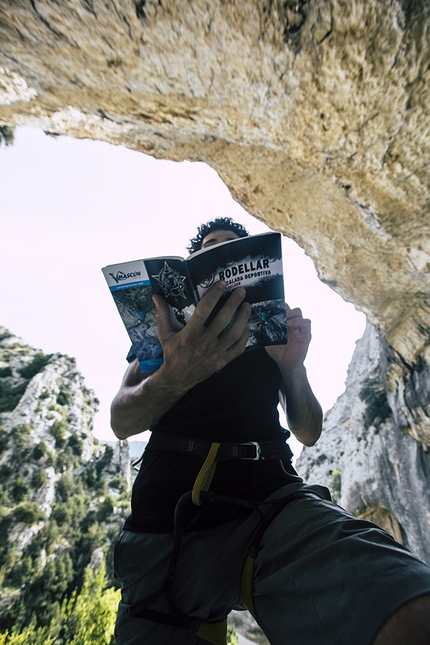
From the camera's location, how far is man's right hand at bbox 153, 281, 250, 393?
1.59 meters

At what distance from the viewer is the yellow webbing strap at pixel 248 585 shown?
132cm

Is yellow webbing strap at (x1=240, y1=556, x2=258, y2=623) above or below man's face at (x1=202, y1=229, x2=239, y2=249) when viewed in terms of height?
below

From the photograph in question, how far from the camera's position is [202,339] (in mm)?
1669

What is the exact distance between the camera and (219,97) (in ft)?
9.09

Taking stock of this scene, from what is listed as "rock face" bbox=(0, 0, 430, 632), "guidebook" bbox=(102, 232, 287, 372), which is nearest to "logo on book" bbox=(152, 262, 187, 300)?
"guidebook" bbox=(102, 232, 287, 372)

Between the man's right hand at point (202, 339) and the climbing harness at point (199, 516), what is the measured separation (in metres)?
0.38

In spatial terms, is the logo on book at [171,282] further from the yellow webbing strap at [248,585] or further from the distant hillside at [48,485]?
the distant hillside at [48,485]

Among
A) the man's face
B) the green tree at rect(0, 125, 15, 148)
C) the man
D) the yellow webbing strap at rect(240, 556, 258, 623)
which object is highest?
the green tree at rect(0, 125, 15, 148)

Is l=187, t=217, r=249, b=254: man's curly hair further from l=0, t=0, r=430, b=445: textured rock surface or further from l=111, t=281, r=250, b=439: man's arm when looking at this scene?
l=111, t=281, r=250, b=439: man's arm

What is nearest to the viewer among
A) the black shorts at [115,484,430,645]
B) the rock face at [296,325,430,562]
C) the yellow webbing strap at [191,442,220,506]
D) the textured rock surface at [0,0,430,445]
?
the black shorts at [115,484,430,645]

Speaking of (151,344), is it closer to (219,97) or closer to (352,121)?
(219,97)

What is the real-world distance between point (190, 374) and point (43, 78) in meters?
2.82

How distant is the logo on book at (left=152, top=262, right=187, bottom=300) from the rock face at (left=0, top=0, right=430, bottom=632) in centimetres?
174

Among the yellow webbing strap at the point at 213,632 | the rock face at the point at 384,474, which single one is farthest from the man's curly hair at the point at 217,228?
the rock face at the point at 384,474
